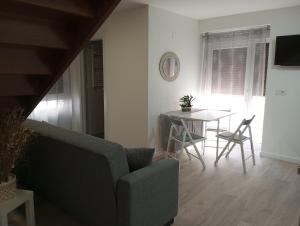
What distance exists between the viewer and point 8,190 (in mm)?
1900

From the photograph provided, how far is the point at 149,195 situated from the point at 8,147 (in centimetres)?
108

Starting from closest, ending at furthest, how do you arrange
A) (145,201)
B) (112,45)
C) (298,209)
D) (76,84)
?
(145,201)
(298,209)
(112,45)
(76,84)

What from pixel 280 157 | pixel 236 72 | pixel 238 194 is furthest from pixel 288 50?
pixel 238 194

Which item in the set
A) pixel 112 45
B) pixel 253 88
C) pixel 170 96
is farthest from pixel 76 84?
pixel 253 88

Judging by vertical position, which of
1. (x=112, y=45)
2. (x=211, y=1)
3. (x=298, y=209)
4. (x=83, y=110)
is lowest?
(x=298, y=209)

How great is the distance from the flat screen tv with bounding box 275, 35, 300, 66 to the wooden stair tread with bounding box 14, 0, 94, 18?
295 centimetres

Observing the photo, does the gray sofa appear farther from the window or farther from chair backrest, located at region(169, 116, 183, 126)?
the window

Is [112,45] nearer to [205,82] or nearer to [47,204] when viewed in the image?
[205,82]

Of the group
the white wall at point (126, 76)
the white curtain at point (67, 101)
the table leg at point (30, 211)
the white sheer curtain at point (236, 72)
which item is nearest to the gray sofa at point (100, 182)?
the table leg at point (30, 211)

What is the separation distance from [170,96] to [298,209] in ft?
7.75

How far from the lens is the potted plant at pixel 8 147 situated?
6.10ft

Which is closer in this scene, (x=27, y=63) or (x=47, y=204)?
(x=27, y=63)

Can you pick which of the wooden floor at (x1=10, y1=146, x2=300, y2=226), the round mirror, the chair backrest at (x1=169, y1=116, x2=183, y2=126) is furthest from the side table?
the round mirror

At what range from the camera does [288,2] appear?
347 centimetres
